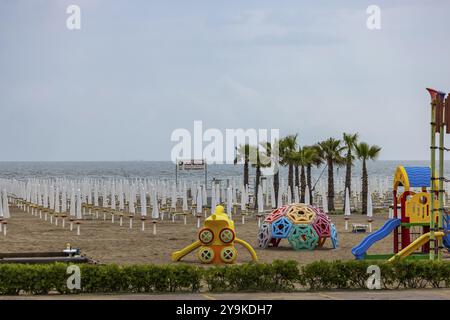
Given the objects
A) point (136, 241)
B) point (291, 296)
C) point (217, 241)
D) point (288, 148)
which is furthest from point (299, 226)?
point (288, 148)

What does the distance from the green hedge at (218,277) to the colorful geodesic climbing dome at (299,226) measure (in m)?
10.5

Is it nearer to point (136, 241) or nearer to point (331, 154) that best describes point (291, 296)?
point (136, 241)

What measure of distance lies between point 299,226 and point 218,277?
11.7m

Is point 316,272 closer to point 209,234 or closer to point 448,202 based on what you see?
point 209,234

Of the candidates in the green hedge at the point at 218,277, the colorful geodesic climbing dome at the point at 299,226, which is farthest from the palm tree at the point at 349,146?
the green hedge at the point at 218,277

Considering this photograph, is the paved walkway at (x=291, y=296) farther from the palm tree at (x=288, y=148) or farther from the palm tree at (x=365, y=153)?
the palm tree at (x=288, y=148)

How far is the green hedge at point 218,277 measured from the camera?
59.2ft

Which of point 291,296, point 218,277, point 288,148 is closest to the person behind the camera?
point 291,296

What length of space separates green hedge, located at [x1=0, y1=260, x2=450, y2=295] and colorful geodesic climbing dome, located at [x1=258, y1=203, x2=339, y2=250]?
1048 centimetres

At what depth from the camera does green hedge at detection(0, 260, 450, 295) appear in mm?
18047

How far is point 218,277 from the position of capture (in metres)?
18.7

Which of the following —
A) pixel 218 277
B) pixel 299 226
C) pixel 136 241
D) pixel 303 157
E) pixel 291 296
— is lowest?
pixel 136 241

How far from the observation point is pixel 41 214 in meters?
48.7
